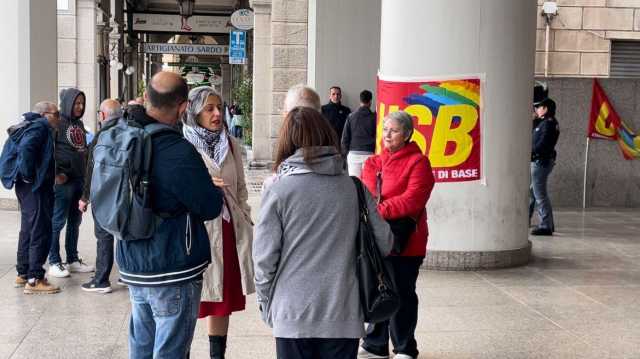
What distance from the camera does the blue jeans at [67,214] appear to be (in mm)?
8203

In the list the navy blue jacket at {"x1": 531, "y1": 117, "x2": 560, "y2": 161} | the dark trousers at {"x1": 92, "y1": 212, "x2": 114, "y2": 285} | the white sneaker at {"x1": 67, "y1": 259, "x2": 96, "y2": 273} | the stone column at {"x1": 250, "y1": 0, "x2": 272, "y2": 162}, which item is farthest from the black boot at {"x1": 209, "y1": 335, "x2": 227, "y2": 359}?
the stone column at {"x1": 250, "y1": 0, "x2": 272, "y2": 162}

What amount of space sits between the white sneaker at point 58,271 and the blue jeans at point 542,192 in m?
6.04

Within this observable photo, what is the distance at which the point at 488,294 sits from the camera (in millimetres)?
7691

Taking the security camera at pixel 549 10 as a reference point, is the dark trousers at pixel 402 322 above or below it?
below

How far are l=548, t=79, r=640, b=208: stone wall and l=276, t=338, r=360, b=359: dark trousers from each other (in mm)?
11023

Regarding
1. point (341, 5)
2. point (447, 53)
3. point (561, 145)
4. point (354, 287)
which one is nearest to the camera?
point (354, 287)

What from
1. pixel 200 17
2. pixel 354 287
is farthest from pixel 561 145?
pixel 200 17

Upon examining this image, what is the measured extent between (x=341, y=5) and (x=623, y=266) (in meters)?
8.81

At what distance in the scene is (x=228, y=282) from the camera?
5.16 metres

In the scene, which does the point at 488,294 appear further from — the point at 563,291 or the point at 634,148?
the point at 634,148

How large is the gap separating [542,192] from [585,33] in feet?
19.7

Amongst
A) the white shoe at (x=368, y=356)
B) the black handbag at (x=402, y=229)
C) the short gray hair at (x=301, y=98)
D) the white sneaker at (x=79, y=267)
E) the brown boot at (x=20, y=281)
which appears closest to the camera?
the short gray hair at (x=301, y=98)

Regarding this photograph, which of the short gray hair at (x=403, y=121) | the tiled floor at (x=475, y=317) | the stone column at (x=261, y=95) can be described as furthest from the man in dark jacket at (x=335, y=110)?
the short gray hair at (x=403, y=121)

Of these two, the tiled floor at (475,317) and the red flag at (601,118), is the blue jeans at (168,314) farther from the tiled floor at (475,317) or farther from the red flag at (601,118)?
the red flag at (601,118)
